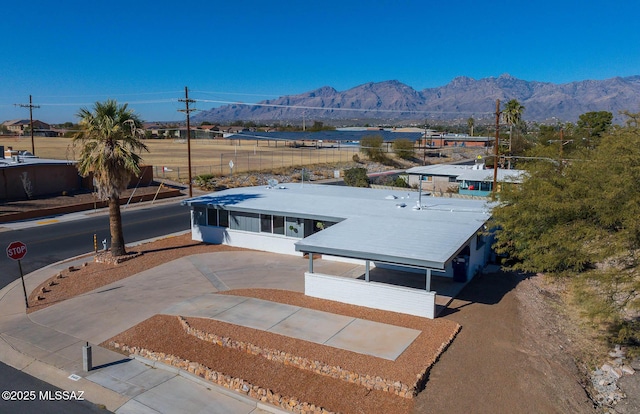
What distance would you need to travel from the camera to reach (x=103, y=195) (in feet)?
78.6

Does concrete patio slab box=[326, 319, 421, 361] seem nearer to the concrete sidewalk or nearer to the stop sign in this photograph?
the concrete sidewalk

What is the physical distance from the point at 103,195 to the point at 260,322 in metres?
12.2

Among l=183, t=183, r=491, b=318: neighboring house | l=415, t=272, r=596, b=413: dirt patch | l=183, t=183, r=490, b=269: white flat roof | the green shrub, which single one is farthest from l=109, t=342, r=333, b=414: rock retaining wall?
the green shrub

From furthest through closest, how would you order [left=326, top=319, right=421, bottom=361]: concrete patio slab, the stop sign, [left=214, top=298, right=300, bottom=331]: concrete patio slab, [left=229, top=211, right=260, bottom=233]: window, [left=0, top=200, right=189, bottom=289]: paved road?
[left=229, top=211, right=260, bottom=233]: window < [left=0, top=200, right=189, bottom=289]: paved road < the stop sign < [left=214, top=298, right=300, bottom=331]: concrete patio slab < [left=326, top=319, right=421, bottom=361]: concrete patio slab

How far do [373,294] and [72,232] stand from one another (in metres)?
22.2

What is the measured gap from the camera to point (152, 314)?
17.3 metres

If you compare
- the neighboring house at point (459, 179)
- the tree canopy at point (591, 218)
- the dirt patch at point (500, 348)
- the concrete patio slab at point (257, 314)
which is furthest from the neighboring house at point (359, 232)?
the neighboring house at point (459, 179)

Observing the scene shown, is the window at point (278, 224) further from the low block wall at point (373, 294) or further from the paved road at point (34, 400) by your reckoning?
the paved road at point (34, 400)

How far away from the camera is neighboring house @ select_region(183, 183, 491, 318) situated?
17562 millimetres

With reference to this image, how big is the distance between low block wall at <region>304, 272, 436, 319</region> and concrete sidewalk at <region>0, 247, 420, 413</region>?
1453mm

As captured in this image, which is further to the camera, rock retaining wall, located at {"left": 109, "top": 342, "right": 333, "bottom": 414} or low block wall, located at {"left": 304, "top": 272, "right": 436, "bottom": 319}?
low block wall, located at {"left": 304, "top": 272, "right": 436, "bottom": 319}

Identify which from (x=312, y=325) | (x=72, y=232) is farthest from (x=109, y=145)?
(x=312, y=325)

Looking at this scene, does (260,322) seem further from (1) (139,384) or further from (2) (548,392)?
(2) (548,392)

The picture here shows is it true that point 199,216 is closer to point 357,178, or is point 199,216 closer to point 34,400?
point 34,400
